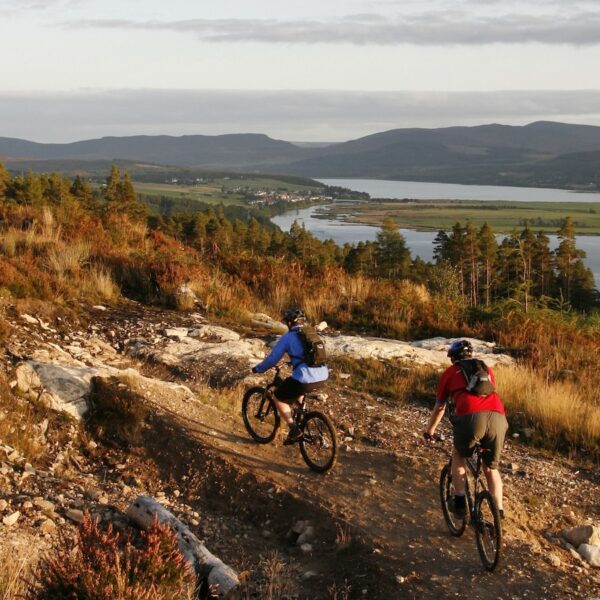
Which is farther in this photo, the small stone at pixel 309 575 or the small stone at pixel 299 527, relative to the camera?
the small stone at pixel 299 527

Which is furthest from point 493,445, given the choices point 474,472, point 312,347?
point 312,347

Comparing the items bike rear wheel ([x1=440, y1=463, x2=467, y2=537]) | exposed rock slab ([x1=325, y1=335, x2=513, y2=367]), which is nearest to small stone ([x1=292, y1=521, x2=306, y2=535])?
bike rear wheel ([x1=440, y1=463, x2=467, y2=537])

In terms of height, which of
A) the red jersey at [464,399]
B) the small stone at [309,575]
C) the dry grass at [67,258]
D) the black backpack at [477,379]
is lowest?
the small stone at [309,575]

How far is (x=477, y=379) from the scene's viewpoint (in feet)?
17.7

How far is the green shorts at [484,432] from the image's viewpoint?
541 cm

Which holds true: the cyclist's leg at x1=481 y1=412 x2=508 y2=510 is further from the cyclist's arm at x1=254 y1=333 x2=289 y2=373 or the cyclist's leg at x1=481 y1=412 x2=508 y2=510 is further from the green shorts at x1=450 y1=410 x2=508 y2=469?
the cyclist's arm at x1=254 y1=333 x2=289 y2=373

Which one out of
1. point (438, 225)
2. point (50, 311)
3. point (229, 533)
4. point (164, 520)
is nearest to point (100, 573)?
point (164, 520)

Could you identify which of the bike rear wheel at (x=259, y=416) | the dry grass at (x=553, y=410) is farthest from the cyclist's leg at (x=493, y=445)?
the dry grass at (x=553, y=410)

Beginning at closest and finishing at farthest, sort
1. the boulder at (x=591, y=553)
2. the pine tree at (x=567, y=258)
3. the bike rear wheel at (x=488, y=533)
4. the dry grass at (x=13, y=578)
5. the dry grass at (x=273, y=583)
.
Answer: the dry grass at (x=13, y=578), the dry grass at (x=273, y=583), the bike rear wheel at (x=488, y=533), the boulder at (x=591, y=553), the pine tree at (x=567, y=258)

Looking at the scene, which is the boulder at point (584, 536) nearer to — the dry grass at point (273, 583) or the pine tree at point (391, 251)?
the dry grass at point (273, 583)

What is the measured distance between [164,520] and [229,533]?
0.98 metres

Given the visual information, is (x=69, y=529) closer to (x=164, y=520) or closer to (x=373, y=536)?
(x=164, y=520)

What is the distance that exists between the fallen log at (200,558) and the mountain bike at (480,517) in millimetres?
1969

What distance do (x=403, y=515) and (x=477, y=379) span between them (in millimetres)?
1671
